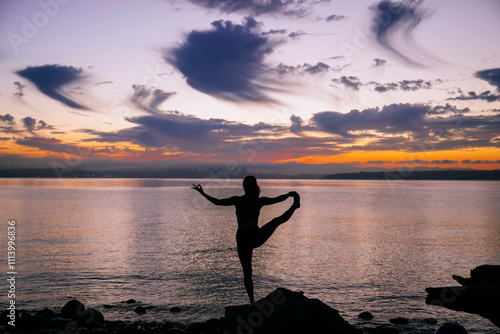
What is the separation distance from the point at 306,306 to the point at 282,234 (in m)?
39.7

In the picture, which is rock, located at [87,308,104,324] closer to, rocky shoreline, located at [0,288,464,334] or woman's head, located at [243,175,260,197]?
rocky shoreline, located at [0,288,464,334]

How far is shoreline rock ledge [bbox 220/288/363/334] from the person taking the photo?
32.3 feet

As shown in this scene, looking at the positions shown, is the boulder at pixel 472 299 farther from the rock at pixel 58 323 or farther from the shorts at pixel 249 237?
the rock at pixel 58 323

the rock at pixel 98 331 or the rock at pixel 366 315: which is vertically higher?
the rock at pixel 98 331

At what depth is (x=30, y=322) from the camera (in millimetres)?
14656

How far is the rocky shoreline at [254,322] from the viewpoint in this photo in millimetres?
10000

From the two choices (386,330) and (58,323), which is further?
(386,330)

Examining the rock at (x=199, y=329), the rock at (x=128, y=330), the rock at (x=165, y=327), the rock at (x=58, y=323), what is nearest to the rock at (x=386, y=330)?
the rock at (x=199, y=329)

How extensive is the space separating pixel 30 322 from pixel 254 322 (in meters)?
10.2

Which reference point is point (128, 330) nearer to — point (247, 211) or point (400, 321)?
point (247, 211)

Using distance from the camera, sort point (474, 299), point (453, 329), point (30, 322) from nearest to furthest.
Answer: point (453, 329) → point (474, 299) → point (30, 322)

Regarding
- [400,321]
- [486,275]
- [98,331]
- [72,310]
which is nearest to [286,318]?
[98,331]

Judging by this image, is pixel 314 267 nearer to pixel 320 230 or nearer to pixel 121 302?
pixel 121 302

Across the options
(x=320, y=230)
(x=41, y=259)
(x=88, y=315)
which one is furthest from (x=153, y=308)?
(x=320, y=230)
